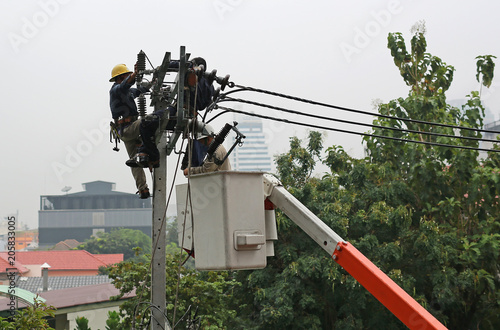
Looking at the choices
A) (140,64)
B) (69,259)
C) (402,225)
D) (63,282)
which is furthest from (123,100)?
(69,259)

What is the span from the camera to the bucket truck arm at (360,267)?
504 centimetres

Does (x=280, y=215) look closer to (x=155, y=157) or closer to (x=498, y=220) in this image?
(x=498, y=220)

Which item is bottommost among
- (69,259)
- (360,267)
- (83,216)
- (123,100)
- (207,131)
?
(69,259)

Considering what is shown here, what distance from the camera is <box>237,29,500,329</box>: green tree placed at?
13.8 meters

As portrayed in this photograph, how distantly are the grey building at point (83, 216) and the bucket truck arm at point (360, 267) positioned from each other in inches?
4196

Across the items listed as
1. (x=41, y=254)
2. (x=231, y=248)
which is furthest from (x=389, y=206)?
(x=41, y=254)

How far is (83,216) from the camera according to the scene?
367 ft

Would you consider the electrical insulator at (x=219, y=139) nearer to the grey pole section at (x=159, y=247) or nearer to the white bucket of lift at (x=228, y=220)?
the white bucket of lift at (x=228, y=220)

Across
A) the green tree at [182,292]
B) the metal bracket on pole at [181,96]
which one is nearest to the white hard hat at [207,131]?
the metal bracket on pole at [181,96]

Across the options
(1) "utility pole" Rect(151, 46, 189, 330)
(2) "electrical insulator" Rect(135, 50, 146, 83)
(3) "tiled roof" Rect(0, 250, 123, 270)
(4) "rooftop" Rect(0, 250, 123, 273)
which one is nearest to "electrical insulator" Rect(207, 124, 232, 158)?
(1) "utility pole" Rect(151, 46, 189, 330)

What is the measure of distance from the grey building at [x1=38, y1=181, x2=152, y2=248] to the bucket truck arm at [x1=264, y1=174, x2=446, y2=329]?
107m

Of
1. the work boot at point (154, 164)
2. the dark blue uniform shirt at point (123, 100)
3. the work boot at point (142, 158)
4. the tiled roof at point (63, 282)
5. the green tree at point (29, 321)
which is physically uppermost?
the dark blue uniform shirt at point (123, 100)

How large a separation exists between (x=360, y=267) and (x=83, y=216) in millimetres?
112035

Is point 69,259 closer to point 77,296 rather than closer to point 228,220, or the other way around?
point 77,296
